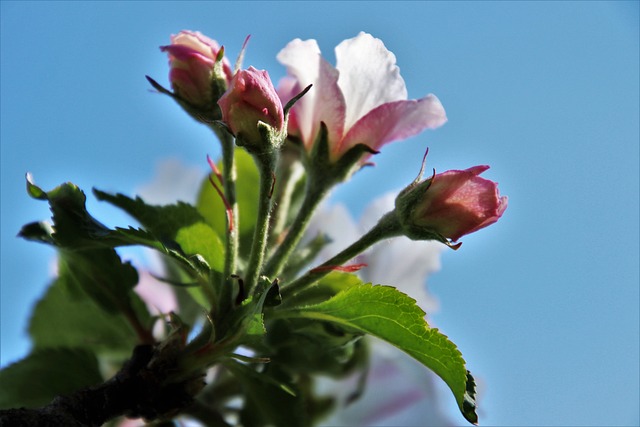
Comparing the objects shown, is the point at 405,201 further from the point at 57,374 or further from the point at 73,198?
the point at 57,374

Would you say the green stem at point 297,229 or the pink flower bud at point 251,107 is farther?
the green stem at point 297,229

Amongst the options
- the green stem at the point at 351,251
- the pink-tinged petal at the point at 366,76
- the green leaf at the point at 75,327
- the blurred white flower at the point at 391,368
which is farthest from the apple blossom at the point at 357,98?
the green leaf at the point at 75,327

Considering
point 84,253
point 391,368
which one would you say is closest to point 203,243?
point 84,253

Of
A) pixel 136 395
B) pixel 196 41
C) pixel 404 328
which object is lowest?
pixel 136 395

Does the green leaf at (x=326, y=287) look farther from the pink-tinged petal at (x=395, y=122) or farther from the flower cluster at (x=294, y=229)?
the pink-tinged petal at (x=395, y=122)

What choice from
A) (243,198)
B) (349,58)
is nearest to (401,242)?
(243,198)

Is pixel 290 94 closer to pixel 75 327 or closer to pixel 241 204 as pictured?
pixel 241 204

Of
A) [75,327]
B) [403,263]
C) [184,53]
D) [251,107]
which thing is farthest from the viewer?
[403,263]
